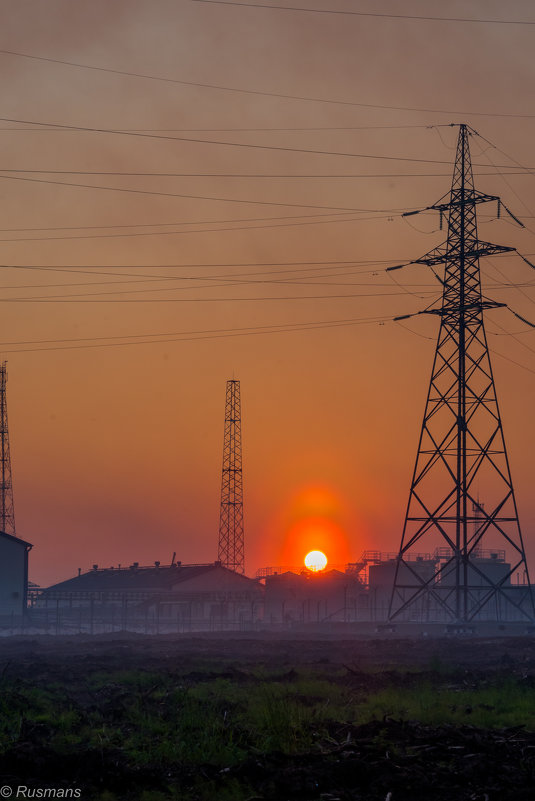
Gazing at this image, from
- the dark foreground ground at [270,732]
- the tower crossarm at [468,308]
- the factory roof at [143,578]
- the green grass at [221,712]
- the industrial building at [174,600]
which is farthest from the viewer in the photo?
the factory roof at [143,578]

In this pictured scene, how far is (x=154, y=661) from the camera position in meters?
34.3

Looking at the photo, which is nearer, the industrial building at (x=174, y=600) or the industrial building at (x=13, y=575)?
the industrial building at (x=13, y=575)

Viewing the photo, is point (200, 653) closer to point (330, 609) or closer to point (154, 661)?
point (154, 661)

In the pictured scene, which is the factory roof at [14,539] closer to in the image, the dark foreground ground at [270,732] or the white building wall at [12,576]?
the white building wall at [12,576]

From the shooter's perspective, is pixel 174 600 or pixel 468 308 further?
pixel 174 600

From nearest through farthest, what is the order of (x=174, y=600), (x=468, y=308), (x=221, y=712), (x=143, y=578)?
(x=221, y=712) → (x=468, y=308) → (x=174, y=600) → (x=143, y=578)

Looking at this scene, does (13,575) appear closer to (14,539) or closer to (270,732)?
(14,539)

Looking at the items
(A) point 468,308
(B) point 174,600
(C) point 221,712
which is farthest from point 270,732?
(B) point 174,600

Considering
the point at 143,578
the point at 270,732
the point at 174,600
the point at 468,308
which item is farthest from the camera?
the point at 143,578

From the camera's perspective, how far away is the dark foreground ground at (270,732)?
44.3 feet

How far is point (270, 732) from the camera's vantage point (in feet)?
56.1

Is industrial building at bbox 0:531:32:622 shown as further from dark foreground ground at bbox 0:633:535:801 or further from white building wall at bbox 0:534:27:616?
dark foreground ground at bbox 0:633:535:801

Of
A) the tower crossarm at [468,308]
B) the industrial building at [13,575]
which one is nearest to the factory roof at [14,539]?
the industrial building at [13,575]

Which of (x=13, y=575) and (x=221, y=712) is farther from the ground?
(x=13, y=575)
